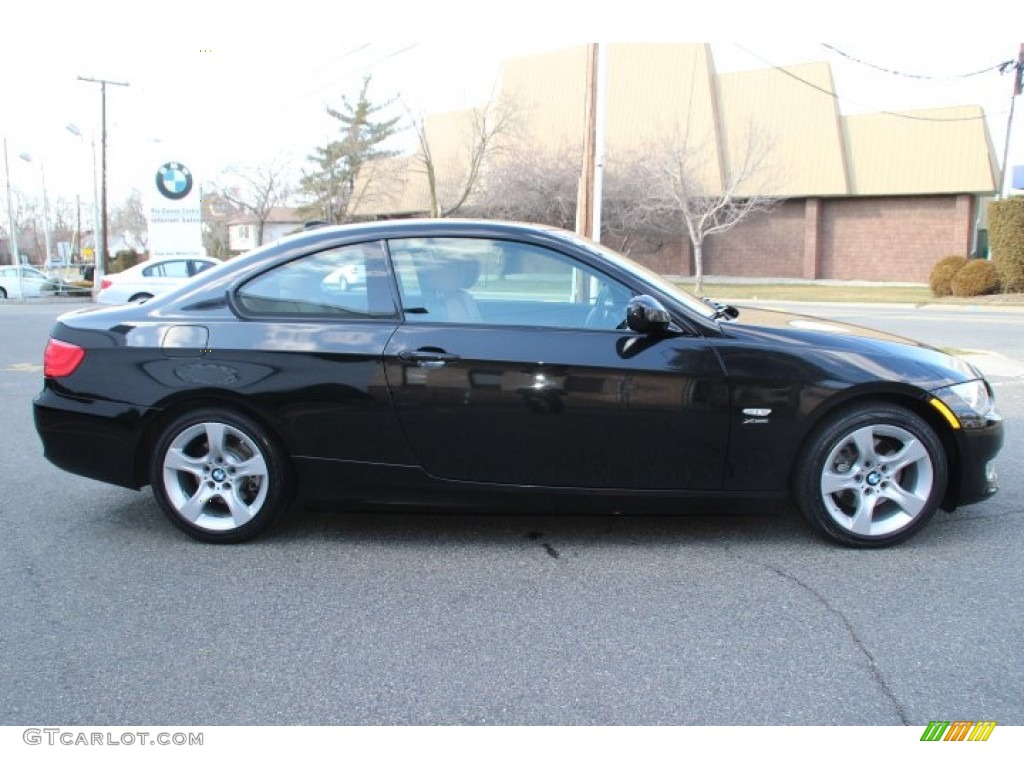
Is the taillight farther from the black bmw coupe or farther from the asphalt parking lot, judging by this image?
the asphalt parking lot

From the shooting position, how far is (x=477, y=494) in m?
3.93

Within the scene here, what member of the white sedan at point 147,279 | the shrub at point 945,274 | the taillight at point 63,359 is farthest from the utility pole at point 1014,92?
the taillight at point 63,359

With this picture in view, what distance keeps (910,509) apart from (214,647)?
3.17 metres

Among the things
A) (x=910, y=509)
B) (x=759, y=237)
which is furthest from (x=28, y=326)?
(x=759, y=237)

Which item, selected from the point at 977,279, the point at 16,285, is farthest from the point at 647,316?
the point at 16,285

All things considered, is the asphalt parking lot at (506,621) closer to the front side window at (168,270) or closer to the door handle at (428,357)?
the door handle at (428,357)

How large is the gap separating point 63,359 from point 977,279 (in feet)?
89.1

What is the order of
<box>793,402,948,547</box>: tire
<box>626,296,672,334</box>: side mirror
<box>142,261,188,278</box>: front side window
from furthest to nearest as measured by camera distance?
1. <box>142,261,188,278</box>: front side window
2. <box>793,402,948,547</box>: tire
3. <box>626,296,672,334</box>: side mirror

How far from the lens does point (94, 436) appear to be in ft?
13.4

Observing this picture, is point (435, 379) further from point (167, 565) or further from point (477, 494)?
point (167, 565)

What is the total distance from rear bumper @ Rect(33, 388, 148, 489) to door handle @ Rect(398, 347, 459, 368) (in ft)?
4.45

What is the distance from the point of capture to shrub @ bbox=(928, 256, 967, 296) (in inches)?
1051

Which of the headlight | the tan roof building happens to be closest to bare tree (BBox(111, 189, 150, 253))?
the tan roof building

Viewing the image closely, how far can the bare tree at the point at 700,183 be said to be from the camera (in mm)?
32250
